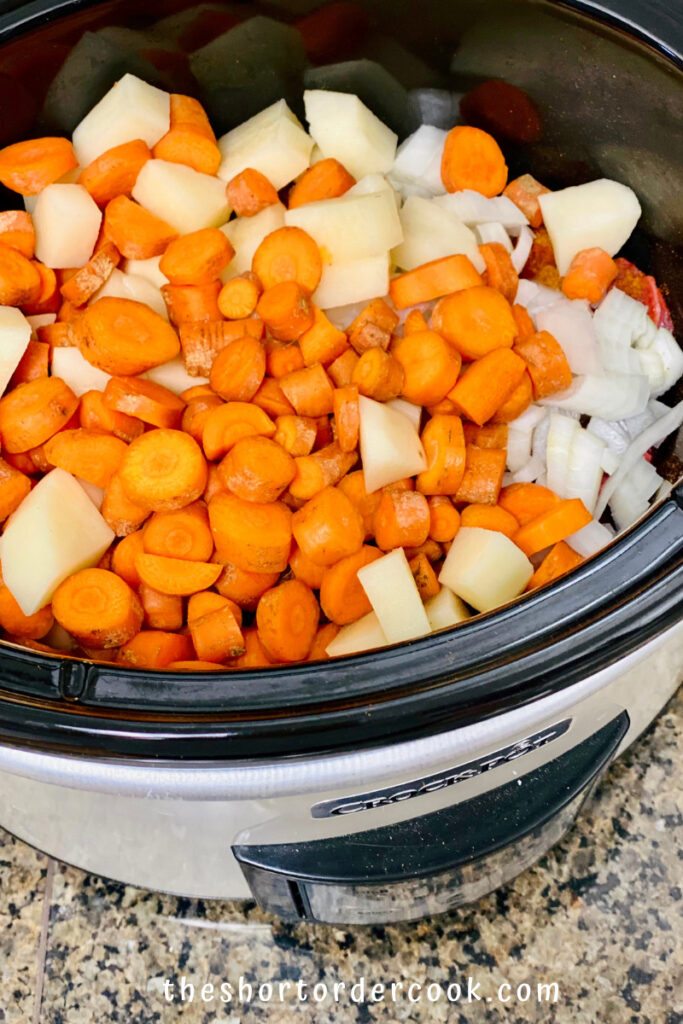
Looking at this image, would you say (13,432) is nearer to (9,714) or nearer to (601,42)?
(9,714)

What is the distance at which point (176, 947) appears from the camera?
101cm

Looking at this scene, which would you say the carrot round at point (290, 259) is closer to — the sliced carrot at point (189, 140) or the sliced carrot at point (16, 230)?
the sliced carrot at point (189, 140)

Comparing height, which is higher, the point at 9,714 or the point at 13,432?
the point at 9,714

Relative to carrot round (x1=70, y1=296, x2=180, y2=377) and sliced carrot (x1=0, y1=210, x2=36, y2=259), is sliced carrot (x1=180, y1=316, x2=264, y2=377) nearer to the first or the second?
carrot round (x1=70, y1=296, x2=180, y2=377)

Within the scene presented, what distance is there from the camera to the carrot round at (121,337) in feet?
3.26

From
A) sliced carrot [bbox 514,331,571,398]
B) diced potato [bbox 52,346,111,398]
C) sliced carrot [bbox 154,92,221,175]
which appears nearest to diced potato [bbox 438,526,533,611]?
sliced carrot [bbox 514,331,571,398]

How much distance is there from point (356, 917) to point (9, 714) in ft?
1.64

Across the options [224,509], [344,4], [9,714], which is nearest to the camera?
[9,714]

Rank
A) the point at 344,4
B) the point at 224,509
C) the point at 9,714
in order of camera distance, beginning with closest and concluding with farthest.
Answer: the point at 9,714, the point at 224,509, the point at 344,4

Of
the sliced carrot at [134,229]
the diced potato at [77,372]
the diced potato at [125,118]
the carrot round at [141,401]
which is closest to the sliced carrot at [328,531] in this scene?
the carrot round at [141,401]

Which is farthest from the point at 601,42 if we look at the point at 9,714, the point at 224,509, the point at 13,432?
the point at 9,714

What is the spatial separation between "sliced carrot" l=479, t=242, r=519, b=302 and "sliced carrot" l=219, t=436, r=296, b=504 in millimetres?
355

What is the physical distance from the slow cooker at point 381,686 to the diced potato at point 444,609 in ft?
0.55

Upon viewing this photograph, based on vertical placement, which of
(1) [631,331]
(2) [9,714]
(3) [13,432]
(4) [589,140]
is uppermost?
(4) [589,140]
